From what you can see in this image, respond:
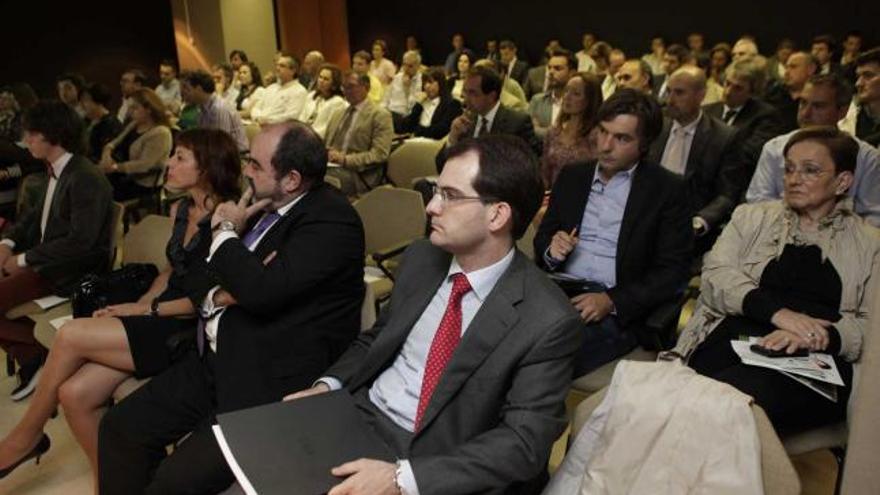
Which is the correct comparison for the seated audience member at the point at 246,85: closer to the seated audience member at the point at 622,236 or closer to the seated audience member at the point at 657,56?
the seated audience member at the point at 657,56

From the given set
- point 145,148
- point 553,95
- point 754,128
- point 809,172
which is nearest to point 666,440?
point 809,172

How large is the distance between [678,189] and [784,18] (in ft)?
27.4

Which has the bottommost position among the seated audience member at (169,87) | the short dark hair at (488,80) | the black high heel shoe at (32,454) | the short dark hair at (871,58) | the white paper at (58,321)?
the black high heel shoe at (32,454)

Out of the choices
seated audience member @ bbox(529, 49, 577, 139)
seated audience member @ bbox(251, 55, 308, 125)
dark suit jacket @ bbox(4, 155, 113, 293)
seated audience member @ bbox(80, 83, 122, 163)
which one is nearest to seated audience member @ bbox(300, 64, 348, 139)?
seated audience member @ bbox(251, 55, 308, 125)

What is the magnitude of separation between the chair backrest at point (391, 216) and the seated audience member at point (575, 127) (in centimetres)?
92

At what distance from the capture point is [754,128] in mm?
4004

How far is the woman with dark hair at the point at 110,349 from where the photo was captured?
2.31 meters

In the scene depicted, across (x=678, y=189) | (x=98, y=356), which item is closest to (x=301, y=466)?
(x=98, y=356)

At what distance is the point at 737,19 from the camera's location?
377 inches

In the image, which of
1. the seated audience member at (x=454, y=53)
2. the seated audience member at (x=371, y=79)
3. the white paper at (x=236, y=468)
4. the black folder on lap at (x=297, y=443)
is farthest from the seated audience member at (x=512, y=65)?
the white paper at (x=236, y=468)

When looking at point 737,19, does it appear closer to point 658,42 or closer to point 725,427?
point 658,42

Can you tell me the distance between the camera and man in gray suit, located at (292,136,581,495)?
4.66 feet

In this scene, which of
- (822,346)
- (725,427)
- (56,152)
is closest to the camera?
(725,427)

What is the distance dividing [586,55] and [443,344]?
9352 mm
